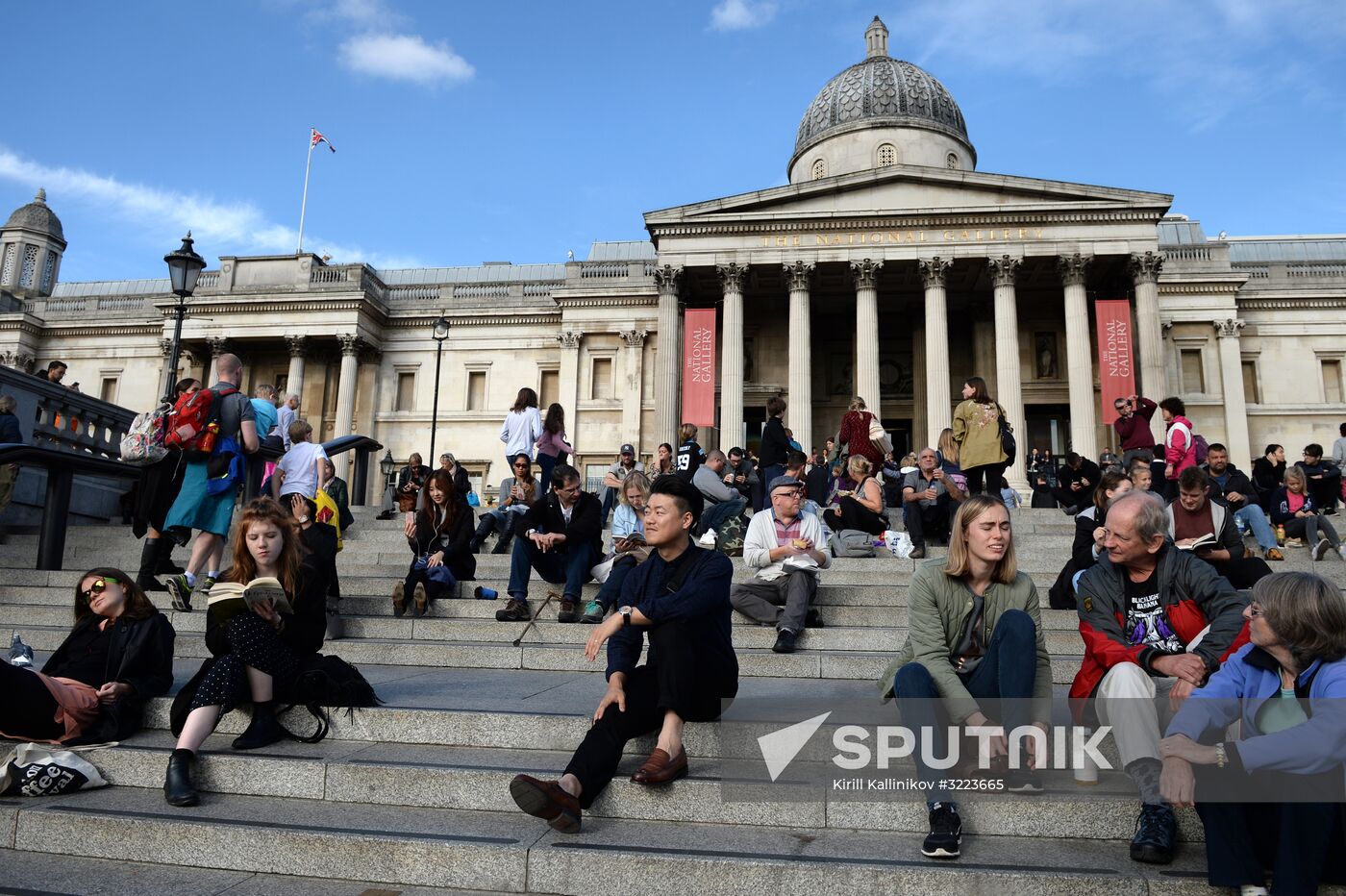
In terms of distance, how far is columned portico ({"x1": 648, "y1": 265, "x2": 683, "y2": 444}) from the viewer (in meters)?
28.4

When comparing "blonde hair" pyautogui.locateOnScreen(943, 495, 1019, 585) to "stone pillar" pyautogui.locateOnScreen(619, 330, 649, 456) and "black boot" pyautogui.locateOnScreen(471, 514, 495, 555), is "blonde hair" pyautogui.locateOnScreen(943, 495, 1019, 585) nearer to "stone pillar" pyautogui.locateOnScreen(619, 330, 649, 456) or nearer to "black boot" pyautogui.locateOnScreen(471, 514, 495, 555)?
"black boot" pyautogui.locateOnScreen(471, 514, 495, 555)

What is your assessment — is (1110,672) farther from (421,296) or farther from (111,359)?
(111,359)

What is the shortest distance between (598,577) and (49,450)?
21.4ft

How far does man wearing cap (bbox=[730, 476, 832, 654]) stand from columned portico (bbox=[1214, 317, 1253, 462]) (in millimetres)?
27387

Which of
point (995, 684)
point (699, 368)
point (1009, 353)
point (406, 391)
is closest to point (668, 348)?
point (699, 368)

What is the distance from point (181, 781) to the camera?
4039mm

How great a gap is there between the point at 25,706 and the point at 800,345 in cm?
2464

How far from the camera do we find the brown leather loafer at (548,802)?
11.6ft

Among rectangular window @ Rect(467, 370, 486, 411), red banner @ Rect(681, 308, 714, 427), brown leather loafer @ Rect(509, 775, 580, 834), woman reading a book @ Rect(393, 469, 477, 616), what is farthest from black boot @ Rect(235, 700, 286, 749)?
rectangular window @ Rect(467, 370, 486, 411)

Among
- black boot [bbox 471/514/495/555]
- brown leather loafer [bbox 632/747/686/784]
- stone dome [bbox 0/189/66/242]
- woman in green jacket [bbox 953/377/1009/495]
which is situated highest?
stone dome [bbox 0/189/66/242]

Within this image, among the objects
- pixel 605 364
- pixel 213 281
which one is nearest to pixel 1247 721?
pixel 605 364

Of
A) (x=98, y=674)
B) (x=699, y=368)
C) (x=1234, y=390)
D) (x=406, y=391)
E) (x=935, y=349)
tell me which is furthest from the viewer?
(x=406, y=391)

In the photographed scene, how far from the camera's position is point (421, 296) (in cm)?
3669

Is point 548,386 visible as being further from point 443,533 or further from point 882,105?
point 443,533
